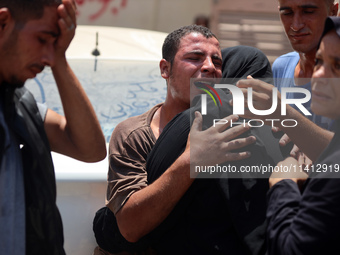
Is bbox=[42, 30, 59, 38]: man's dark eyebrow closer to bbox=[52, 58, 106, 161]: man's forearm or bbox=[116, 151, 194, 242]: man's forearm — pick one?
bbox=[52, 58, 106, 161]: man's forearm

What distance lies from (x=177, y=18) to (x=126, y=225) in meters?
7.71

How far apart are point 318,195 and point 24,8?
111 centimetres

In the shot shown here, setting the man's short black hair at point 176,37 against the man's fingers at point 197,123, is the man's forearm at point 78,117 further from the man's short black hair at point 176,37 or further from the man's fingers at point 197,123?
the man's short black hair at point 176,37

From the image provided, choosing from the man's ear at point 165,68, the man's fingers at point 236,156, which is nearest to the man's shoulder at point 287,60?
the man's ear at point 165,68

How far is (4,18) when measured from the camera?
1872 millimetres

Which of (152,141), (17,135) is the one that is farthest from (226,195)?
(17,135)

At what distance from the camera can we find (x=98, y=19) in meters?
9.45

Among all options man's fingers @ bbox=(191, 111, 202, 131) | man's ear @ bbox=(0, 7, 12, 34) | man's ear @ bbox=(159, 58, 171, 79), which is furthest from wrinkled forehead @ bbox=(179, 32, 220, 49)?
man's ear @ bbox=(0, 7, 12, 34)

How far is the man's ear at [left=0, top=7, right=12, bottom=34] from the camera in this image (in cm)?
186

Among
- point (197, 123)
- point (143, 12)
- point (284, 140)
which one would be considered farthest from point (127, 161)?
point (143, 12)

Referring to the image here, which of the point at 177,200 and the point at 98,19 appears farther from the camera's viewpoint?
the point at 98,19

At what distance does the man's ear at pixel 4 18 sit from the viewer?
1.86 meters

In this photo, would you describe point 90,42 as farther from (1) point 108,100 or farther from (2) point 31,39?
(2) point 31,39

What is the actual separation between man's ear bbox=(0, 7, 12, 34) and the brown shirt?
786 millimetres
